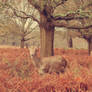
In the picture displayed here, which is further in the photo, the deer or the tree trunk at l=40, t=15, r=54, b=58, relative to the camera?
the tree trunk at l=40, t=15, r=54, b=58

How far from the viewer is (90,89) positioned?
3969mm

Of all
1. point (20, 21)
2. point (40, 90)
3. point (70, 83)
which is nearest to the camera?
point (40, 90)

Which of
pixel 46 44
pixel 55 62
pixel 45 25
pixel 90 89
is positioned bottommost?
pixel 90 89

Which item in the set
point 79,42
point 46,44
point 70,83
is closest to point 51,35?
point 46,44

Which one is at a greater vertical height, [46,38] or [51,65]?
[46,38]

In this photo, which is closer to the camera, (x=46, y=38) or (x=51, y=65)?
(x=51, y=65)

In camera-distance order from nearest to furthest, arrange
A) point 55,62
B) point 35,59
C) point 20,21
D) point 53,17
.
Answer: point 55,62 → point 35,59 → point 53,17 → point 20,21

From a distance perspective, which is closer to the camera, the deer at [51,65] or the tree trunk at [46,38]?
the deer at [51,65]

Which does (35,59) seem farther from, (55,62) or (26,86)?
(26,86)

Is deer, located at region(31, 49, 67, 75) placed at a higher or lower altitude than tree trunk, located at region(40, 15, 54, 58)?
lower

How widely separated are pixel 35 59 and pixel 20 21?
37.9 ft

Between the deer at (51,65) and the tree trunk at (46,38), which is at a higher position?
the tree trunk at (46,38)

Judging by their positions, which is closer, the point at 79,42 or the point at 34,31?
the point at 34,31

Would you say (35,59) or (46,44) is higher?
(46,44)
